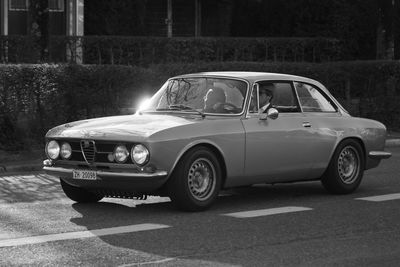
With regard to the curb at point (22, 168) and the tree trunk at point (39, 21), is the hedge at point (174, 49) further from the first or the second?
the curb at point (22, 168)

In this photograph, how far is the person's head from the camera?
32.8ft

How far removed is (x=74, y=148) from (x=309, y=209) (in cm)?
265

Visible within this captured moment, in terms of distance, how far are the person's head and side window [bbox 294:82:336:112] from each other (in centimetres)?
54

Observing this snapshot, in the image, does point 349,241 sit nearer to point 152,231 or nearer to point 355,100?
point 152,231

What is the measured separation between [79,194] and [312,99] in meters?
3.17

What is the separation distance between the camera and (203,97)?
32.4 feet

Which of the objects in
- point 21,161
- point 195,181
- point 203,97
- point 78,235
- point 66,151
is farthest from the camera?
point 21,161

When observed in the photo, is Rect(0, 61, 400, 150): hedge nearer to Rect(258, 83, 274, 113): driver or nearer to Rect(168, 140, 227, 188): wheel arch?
Rect(258, 83, 274, 113): driver

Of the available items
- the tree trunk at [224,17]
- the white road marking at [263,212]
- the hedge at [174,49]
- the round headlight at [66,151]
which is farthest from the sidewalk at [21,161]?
the tree trunk at [224,17]

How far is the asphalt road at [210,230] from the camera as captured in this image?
23.2ft

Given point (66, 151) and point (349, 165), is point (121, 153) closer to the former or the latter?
point (66, 151)

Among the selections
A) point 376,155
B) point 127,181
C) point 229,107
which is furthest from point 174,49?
point 127,181

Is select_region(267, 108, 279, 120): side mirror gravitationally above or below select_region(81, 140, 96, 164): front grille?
above

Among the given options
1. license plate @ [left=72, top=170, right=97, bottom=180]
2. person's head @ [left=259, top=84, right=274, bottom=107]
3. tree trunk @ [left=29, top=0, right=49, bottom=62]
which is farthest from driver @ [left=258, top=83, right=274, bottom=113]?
tree trunk @ [left=29, top=0, right=49, bottom=62]
